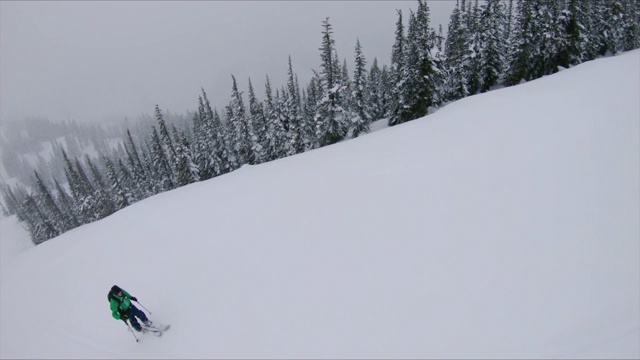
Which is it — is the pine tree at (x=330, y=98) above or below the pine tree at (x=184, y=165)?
above

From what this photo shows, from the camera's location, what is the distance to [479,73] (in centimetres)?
3631

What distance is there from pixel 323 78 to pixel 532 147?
2395cm

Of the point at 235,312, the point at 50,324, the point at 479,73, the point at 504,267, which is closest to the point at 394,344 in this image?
the point at 504,267

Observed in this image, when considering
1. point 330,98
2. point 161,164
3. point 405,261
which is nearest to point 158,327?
point 405,261

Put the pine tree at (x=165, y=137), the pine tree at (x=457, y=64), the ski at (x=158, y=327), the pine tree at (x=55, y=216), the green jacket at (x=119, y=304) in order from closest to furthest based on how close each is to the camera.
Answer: the green jacket at (x=119, y=304)
the ski at (x=158, y=327)
the pine tree at (x=457, y=64)
the pine tree at (x=165, y=137)
the pine tree at (x=55, y=216)

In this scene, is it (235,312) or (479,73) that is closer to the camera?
(235,312)

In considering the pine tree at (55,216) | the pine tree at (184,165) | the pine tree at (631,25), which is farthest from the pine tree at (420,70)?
the pine tree at (55,216)

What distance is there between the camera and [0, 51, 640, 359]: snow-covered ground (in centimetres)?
585

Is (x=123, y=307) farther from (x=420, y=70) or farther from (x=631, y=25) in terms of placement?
(x=631, y=25)

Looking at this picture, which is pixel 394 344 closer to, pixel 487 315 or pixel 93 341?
pixel 487 315

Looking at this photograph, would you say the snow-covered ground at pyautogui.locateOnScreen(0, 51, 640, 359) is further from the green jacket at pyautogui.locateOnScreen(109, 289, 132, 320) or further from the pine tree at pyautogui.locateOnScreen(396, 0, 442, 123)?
the pine tree at pyautogui.locateOnScreen(396, 0, 442, 123)

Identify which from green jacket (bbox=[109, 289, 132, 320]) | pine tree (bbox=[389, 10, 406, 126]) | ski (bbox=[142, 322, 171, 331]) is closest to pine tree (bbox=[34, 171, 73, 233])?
pine tree (bbox=[389, 10, 406, 126])

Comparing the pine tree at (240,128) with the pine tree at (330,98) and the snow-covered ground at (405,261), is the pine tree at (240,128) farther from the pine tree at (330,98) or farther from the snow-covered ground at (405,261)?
the snow-covered ground at (405,261)

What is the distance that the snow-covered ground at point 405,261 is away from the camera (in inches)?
230
